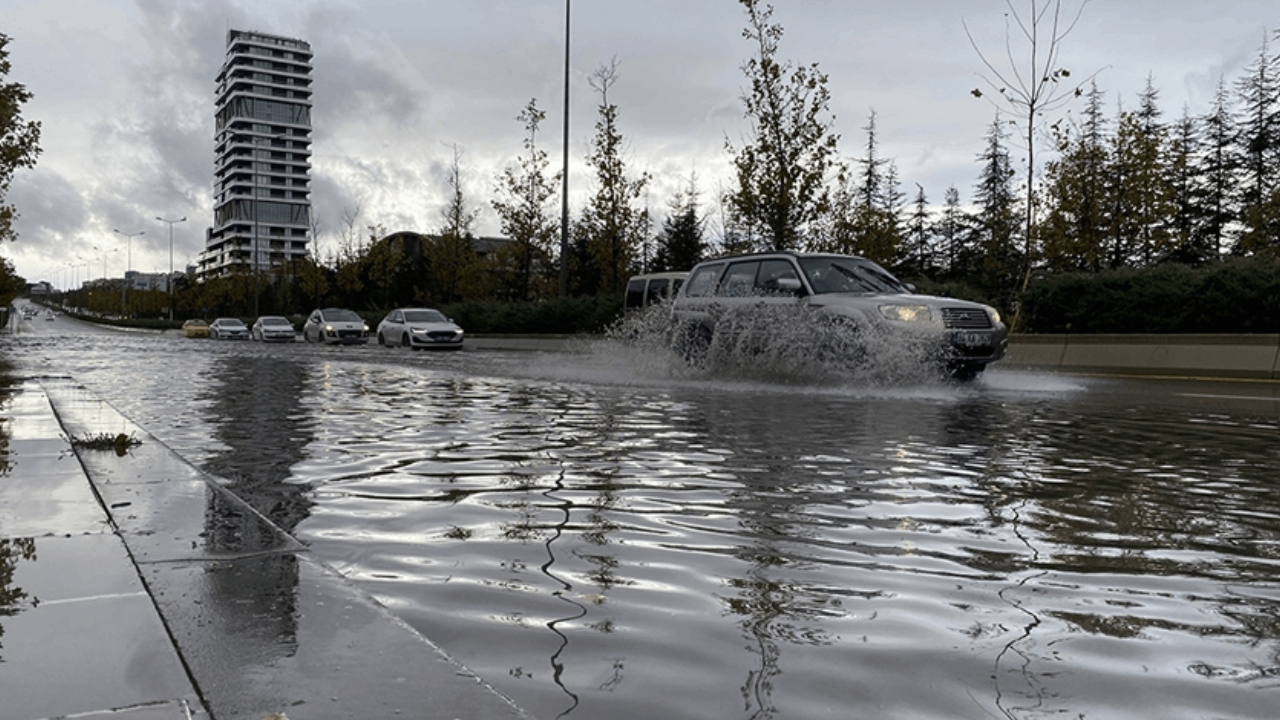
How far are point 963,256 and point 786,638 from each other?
77.5 meters

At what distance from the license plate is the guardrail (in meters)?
5.64

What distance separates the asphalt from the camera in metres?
2.41

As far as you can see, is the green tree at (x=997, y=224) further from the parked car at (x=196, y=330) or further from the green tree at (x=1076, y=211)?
the parked car at (x=196, y=330)

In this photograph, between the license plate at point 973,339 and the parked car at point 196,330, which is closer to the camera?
the license plate at point 973,339

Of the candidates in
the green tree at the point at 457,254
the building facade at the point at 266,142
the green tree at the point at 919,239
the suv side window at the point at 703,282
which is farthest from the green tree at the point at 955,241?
the building facade at the point at 266,142

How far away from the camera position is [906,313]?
1417 centimetres

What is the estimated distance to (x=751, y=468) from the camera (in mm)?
6875

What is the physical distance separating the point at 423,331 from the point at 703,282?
2077 centimetres

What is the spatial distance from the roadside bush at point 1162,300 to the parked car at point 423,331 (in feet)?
64.7

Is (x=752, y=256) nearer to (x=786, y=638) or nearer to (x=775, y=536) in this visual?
(x=775, y=536)

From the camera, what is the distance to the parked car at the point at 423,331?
3631 cm

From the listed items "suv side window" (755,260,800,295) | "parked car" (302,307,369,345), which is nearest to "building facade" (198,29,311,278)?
"parked car" (302,307,369,345)

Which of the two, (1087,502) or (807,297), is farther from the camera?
(807,297)

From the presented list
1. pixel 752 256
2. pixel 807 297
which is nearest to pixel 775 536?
pixel 807 297
